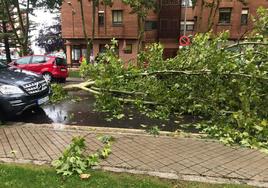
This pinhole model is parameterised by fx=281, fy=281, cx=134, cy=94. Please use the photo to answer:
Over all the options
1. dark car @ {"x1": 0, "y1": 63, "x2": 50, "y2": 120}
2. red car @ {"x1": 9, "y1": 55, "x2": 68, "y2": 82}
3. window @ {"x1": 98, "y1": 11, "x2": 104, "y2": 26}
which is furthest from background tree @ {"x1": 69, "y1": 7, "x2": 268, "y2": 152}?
window @ {"x1": 98, "y1": 11, "x2": 104, "y2": 26}

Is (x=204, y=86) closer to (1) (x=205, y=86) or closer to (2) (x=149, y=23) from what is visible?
(1) (x=205, y=86)

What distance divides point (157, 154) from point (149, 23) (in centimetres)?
2822

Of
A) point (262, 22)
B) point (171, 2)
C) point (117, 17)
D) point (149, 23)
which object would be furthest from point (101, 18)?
point (262, 22)

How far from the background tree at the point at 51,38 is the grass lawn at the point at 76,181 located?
1795 inches

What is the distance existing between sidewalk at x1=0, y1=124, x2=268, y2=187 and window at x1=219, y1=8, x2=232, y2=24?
89.3 feet

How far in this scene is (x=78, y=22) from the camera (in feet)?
99.2

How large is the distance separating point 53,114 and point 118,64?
7.39 feet

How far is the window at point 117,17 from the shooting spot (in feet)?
97.8

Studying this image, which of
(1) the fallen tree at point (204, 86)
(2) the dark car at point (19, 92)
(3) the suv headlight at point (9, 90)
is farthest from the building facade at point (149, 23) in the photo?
(3) the suv headlight at point (9, 90)

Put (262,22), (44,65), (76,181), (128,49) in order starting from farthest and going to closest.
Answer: (128,49) → (44,65) → (262,22) → (76,181)

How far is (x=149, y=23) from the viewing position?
31406 millimetres

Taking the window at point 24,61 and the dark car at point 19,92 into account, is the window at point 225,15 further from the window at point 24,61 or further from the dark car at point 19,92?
the dark car at point 19,92

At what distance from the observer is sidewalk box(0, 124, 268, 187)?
4000 mm

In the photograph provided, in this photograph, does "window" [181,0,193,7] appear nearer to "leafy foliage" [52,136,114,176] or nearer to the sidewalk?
the sidewalk
